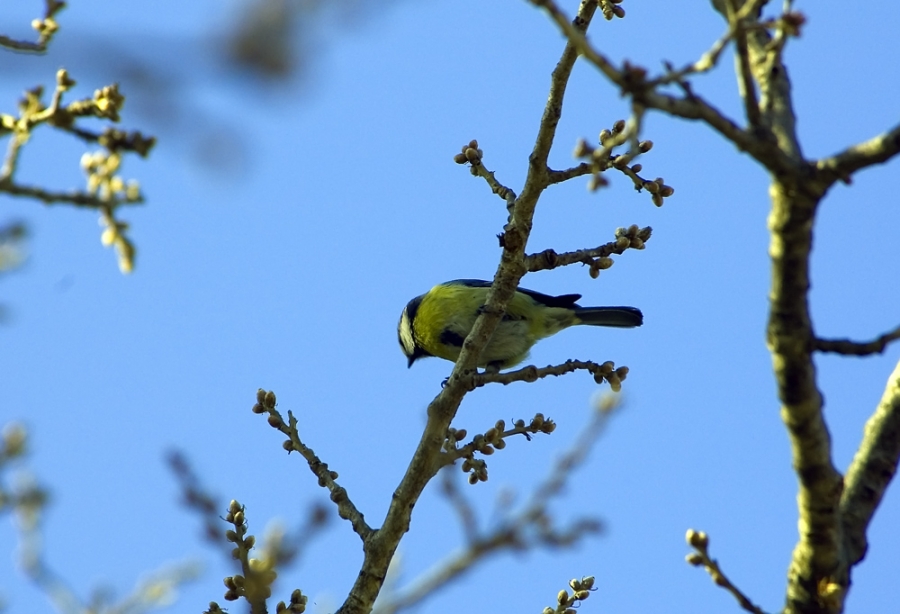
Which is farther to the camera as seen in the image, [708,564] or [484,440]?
[484,440]

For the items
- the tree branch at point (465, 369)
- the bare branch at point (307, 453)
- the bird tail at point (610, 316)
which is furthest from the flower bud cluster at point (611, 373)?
the bird tail at point (610, 316)

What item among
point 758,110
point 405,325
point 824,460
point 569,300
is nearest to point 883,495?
point 824,460

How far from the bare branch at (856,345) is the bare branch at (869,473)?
0.69 meters

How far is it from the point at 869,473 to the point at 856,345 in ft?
2.36

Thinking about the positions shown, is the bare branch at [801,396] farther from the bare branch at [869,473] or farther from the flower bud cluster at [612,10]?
the flower bud cluster at [612,10]

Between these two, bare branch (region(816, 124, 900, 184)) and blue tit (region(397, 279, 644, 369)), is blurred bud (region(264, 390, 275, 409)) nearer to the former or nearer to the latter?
bare branch (region(816, 124, 900, 184))

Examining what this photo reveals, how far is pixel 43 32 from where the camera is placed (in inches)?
105

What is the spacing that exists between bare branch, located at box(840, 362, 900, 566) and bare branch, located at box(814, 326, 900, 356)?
688 millimetres

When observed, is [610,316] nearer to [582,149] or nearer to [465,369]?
[465,369]

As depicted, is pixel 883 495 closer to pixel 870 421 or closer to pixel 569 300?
pixel 870 421

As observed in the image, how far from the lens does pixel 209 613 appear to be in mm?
3484

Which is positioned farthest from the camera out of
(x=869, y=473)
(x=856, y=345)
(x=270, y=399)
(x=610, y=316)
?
(x=610, y=316)

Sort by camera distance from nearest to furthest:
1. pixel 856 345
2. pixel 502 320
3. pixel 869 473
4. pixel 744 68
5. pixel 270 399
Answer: pixel 744 68, pixel 856 345, pixel 869 473, pixel 270 399, pixel 502 320

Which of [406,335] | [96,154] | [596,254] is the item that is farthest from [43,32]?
[406,335]
